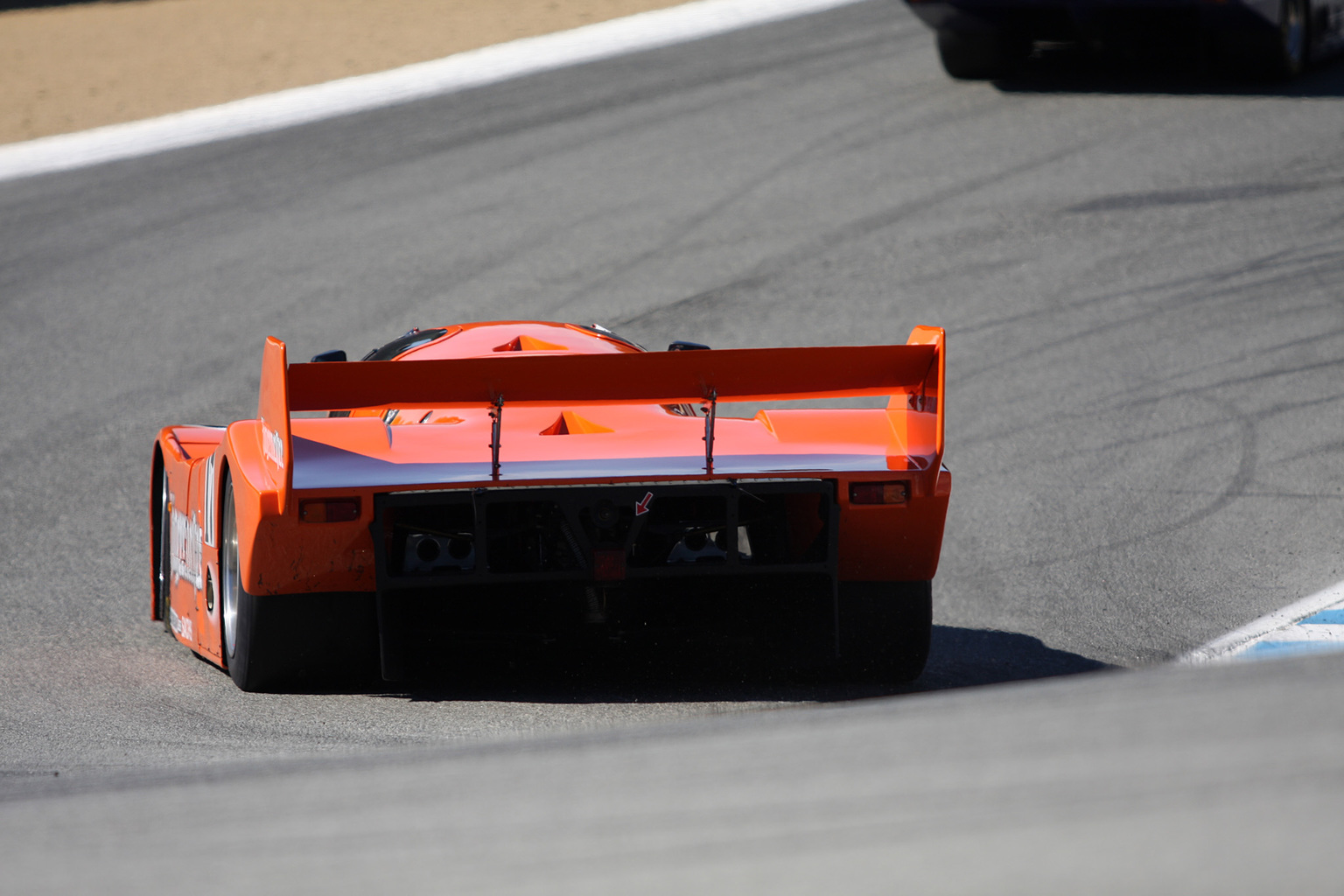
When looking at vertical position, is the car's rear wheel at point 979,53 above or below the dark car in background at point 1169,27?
below

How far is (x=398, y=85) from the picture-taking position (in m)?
15.5

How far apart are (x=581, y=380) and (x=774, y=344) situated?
5300 mm

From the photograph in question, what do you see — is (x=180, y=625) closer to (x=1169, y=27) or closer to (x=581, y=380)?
(x=581, y=380)

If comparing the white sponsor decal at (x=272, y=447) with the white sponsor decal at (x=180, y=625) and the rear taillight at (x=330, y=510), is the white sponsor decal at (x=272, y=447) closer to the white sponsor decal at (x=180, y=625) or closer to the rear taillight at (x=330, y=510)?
the rear taillight at (x=330, y=510)

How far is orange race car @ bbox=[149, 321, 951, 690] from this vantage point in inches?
167

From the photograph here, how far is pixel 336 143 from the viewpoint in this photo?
13.8 m

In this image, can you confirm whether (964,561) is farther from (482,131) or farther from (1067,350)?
(482,131)

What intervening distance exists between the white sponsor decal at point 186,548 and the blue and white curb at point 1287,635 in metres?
3.29

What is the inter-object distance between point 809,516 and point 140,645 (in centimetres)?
267

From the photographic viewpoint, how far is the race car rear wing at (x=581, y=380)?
4.23 meters

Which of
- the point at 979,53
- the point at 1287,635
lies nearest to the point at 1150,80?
the point at 979,53

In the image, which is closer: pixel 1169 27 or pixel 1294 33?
pixel 1169 27

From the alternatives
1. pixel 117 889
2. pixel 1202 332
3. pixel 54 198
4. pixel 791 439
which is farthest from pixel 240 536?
pixel 54 198

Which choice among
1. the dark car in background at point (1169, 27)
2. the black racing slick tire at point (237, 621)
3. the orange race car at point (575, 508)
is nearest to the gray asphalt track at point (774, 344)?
Answer: the black racing slick tire at point (237, 621)
